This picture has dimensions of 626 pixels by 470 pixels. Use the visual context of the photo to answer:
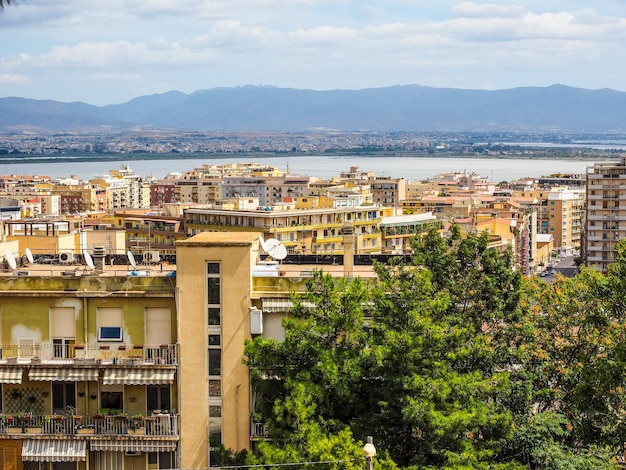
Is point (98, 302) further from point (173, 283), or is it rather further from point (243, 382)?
point (243, 382)

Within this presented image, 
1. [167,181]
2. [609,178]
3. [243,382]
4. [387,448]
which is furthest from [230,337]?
[167,181]

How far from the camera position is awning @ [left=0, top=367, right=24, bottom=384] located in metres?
15.7

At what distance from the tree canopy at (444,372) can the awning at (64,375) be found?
Answer: 2.25 metres

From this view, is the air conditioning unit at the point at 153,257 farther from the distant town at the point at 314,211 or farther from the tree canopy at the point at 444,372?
the tree canopy at the point at 444,372

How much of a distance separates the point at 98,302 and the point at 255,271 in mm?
2286

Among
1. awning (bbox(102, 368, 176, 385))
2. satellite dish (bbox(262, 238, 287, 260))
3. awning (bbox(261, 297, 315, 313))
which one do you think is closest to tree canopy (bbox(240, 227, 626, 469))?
awning (bbox(261, 297, 315, 313))

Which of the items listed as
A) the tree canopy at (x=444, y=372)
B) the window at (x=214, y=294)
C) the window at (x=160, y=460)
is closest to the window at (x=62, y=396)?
the window at (x=160, y=460)

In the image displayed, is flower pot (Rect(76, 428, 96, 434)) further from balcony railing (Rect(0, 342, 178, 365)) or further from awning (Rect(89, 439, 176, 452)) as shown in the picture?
balcony railing (Rect(0, 342, 178, 365))

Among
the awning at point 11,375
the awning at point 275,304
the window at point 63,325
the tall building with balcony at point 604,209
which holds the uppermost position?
the awning at point 275,304

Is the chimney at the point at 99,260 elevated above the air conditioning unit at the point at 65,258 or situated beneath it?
elevated above

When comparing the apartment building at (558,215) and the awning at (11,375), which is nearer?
the awning at (11,375)

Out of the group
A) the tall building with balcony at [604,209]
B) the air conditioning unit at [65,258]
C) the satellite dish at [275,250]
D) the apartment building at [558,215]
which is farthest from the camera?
the apartment building at [558,215]

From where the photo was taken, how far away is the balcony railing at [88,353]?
15.7m

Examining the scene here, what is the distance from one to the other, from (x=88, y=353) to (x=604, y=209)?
2459 inches
